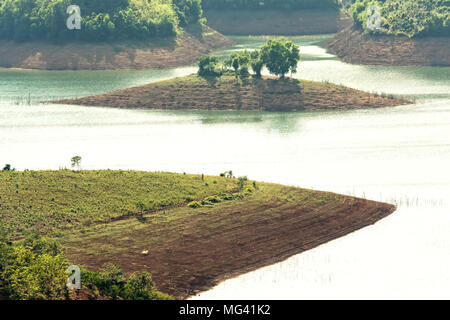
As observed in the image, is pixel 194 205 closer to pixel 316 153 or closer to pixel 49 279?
pixel 49 279

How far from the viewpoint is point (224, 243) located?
2608 inches

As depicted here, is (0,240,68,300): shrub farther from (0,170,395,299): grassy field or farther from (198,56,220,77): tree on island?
(198,56,220,77): tree on island

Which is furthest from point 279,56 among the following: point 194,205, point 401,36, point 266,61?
point 194,205

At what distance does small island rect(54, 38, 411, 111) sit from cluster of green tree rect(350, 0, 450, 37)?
1632 inches

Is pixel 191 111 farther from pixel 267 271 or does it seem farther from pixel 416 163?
pixel 267 271

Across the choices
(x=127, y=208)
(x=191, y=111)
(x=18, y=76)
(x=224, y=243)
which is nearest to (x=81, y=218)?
(x=127, y=208)

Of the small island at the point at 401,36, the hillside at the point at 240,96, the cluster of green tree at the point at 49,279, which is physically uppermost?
the small island at the point at 401,36

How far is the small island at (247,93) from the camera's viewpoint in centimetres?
12825

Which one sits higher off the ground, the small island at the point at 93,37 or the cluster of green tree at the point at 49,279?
the small island at the point at 93,37

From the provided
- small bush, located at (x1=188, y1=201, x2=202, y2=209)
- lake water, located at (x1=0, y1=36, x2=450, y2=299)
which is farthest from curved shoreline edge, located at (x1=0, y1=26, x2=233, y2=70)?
small bush, located at (x1=188, y1=201, x2=202, y2=209)

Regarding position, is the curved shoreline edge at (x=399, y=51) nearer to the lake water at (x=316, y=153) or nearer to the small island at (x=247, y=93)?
the lake water at (x=316, y=153)

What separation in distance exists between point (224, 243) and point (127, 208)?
10.8 metres

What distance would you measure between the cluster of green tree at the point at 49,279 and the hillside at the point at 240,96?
72242 millimetres

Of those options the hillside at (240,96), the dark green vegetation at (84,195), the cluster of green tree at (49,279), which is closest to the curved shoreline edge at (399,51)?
the hillside at (240,96)
